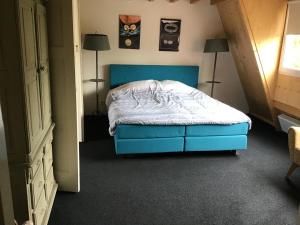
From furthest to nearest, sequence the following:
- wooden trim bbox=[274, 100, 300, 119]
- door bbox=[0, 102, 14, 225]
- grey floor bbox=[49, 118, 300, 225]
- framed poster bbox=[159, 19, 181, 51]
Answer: framed poster bbox=[159, 19, 181, 51] → wooden trim bbox=[274, 100, 300, 119] → grey floor bbox=[49, 118, 300, 225] → door bbox=[0, 102, 14, 225]

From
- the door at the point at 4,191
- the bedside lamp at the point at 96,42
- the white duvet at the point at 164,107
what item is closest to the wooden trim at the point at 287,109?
the white duvet at the point at 164,107

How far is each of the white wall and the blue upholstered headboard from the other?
13 cm

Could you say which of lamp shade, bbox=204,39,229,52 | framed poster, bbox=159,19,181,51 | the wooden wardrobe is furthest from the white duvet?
the wooden wardrobe

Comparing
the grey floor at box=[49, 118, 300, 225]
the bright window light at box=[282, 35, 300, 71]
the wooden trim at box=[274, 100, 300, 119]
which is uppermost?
the bright window light at box=[282, 35, 300, 71]

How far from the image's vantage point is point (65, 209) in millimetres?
2354

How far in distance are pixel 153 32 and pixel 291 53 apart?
2209 mm

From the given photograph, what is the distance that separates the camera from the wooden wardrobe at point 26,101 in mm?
1513

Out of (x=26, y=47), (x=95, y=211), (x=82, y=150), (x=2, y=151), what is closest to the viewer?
(x=2, y=151)

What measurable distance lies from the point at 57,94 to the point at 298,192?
249 centimetres

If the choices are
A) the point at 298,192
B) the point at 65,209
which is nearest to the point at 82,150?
the point at 65,209

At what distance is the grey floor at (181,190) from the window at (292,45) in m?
1.21

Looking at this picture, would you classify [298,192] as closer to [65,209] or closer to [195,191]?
[195,191]

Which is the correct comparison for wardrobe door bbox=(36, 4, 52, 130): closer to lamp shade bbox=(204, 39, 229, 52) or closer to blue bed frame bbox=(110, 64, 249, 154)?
blue bed frame bbox=(110, 64, 249, 154)

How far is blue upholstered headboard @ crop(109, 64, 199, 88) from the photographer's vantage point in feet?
15.7
